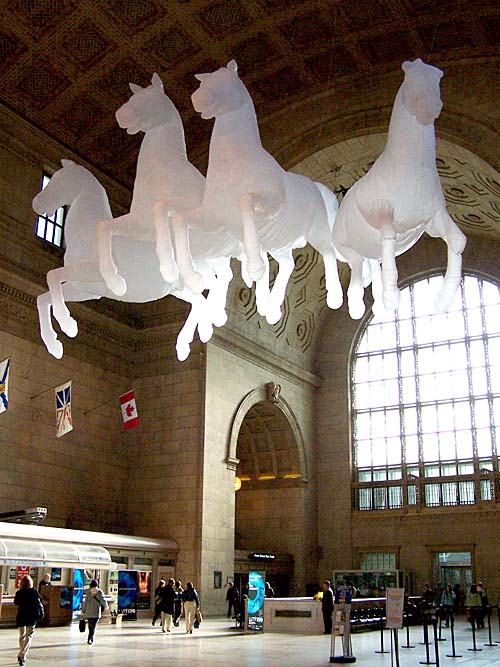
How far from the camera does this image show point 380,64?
822 inches

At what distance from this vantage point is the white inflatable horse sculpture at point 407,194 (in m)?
9.20

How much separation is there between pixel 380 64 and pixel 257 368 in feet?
36.8

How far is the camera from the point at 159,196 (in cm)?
1015

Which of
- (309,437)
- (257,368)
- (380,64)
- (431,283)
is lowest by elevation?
(309,437)

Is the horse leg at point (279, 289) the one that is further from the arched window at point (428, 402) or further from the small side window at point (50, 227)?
the arched window at point (428, 402)

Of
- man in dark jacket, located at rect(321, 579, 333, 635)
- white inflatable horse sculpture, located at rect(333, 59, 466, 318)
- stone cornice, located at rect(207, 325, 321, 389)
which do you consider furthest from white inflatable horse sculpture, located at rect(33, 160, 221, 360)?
stone cornice, located at rect(207, 325, 321, 389)

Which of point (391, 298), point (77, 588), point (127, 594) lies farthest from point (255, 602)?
point (391, 298)

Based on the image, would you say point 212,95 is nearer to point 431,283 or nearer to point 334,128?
point 334,128

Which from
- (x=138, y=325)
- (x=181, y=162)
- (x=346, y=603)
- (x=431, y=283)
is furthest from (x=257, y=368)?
(x=181, y=162)

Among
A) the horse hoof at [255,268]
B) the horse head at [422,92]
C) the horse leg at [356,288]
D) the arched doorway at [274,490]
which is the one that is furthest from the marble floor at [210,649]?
the arched doorway at [274,490]

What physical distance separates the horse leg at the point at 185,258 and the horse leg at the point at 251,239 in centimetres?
77

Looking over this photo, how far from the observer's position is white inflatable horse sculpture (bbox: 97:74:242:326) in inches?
390

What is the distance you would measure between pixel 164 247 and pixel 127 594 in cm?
1393

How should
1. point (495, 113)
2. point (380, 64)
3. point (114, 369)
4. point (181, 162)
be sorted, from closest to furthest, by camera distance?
point (181, 162) → point (495, 113) → point (380, 64) → point (114, 369)
